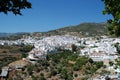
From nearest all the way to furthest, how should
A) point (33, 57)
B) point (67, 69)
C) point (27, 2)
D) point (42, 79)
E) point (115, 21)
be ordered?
point (27, 2), point (115, 21), point (42, 79), point (67, 69), point (33, 57)

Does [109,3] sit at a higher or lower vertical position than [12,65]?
higher

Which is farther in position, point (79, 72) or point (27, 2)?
point (79, 72)

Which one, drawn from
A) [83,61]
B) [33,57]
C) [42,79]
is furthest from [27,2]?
[33,57]

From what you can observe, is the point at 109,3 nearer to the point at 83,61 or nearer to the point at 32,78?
the point at 32,78

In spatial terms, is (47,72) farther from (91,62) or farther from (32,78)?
(91,62)

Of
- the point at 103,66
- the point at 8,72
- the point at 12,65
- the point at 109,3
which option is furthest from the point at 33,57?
the point at 109,3

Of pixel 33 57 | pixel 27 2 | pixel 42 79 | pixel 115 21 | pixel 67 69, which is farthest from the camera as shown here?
pixel 33 57
